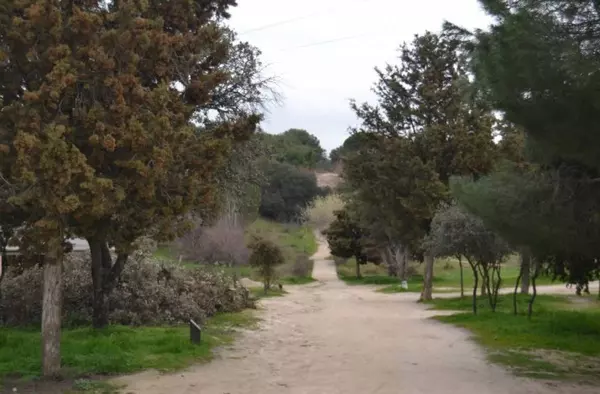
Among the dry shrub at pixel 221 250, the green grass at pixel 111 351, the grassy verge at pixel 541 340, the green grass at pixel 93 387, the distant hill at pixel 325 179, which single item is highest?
the distant hill at pixel 325 179

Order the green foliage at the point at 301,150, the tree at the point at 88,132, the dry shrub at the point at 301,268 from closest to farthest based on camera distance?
the tree at the point at 88,132, the dry shrub at the point at 301,268, the green foliage at the point at 301,150

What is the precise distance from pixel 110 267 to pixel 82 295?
2941 mm

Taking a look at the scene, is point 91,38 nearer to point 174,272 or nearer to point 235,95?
point 235,95

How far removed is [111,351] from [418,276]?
45.2 m

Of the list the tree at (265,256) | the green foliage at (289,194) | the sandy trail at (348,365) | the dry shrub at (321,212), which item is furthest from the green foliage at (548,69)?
the green foliage at (289,194)

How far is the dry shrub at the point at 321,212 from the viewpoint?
74812mm

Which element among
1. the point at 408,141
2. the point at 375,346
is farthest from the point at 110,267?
the point at 408,141

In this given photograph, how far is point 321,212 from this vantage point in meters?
76.2

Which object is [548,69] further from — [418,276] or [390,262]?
[390,262]

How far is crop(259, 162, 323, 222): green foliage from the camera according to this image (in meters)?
85.1

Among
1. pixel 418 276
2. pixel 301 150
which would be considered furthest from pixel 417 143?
pixel 301 150

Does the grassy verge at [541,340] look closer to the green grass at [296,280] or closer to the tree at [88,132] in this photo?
the tree at [88,132]

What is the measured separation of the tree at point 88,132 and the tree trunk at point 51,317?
0.02m

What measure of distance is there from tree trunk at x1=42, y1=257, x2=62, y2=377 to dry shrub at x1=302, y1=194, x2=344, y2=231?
208 feet
